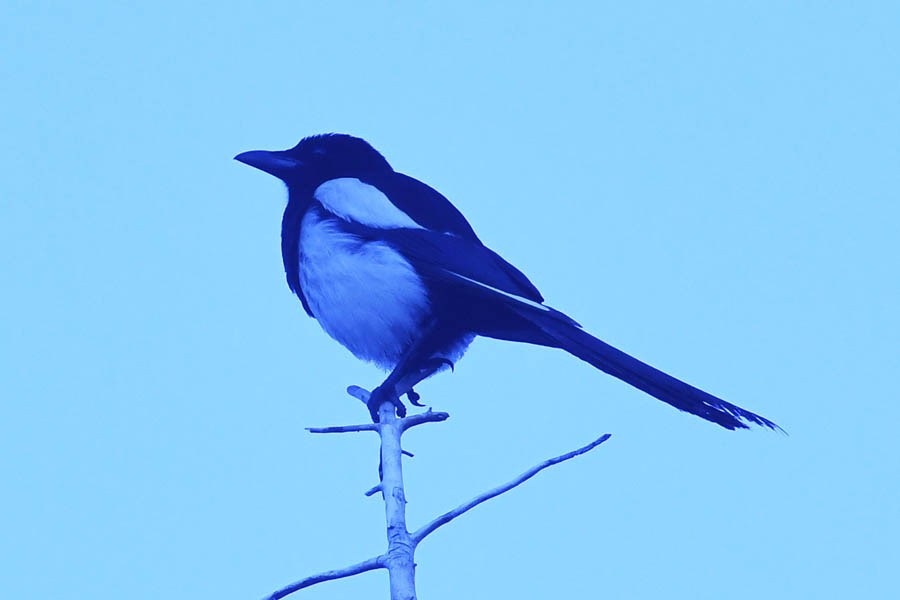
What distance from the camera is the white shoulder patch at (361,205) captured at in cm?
430

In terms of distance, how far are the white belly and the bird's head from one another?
25.4 inches

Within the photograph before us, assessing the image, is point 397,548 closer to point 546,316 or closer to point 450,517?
point 450,517

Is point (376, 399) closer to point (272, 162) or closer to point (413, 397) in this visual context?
point (413, 397)

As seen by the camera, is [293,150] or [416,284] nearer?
[416,284]

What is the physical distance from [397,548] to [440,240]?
1.86m

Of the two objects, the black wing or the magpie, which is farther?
the black wing

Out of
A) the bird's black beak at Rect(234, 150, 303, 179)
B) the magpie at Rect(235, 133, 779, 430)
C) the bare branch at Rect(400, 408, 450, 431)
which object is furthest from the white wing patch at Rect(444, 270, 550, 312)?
the bird's black beak at Rect(234, 150, 303, 179)

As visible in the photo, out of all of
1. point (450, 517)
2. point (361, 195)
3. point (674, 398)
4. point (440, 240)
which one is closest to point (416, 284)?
point (440, 240)

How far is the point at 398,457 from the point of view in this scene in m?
2.87

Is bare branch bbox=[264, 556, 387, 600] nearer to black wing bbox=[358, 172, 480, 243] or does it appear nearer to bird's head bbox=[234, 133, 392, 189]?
black wing bbox=[358, 172, 480, 243]

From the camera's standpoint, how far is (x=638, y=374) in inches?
138

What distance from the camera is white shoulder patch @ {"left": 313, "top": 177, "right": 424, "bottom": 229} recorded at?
4305 millimetres

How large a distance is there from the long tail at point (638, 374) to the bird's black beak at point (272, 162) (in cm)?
145

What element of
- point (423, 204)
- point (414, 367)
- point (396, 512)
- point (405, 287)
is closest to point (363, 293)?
point (405, 287)
